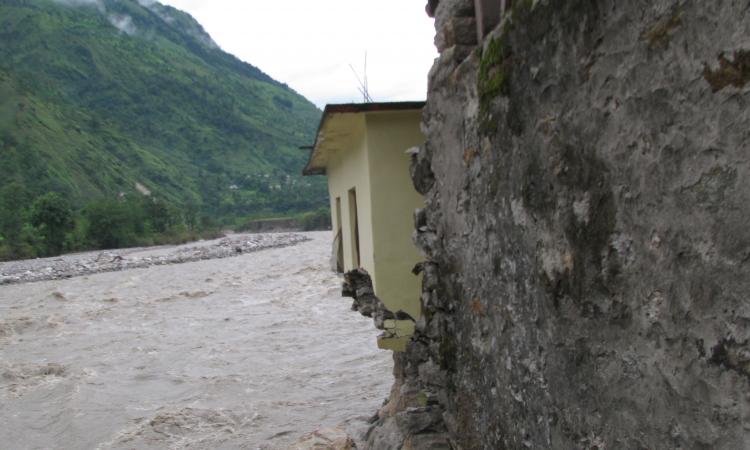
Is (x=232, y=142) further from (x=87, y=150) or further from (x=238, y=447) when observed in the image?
(x=238, y=447)

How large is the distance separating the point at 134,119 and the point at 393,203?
105 metres

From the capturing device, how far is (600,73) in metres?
1.73

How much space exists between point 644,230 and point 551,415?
858mm

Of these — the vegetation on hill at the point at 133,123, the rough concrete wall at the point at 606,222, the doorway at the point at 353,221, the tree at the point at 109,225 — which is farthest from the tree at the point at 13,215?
the rough concrete wall at the point at 606,222

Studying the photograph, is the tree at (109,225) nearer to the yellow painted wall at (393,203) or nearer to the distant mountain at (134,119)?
the distant mountain at (134,119)

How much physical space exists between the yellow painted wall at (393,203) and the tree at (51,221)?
39634 mm

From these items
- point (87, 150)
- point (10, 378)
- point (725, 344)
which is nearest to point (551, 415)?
point (725, 344)

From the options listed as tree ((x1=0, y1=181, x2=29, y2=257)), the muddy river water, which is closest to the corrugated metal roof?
the muddy river water

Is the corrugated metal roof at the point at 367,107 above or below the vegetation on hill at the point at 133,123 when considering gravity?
below

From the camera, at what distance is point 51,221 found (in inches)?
1666

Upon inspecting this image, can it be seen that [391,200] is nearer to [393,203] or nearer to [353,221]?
[393,203]

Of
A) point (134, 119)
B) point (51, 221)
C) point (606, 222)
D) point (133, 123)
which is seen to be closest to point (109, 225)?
point (51, 221)

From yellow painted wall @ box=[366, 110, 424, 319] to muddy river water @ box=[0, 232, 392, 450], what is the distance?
1379 mm

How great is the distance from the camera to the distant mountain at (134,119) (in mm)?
65312
